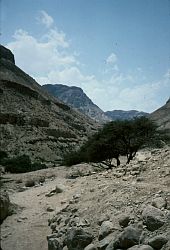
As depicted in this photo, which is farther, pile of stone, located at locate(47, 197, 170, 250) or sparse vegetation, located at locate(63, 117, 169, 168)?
sparse vegetation, located at locate(63, 117, 169, 168)

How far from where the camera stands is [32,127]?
6094 centimetres

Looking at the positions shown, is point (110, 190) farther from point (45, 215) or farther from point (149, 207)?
point (149, 207)

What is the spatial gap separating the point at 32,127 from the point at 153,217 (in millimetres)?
54505

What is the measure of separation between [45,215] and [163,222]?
4952 millimetres

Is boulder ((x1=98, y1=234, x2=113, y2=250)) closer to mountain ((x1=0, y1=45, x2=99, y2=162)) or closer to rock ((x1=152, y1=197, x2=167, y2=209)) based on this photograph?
rock ((x1=152, y1=197, x2=167, y2=209))

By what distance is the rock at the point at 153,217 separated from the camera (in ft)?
23.6

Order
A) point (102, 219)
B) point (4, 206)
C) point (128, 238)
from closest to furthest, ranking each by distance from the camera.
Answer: point (128, 238) → point (102, 219) → point (4, 206)

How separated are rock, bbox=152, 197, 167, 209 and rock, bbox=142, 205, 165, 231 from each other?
0.25 meters

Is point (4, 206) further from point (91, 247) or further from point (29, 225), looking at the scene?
point (91, 247)

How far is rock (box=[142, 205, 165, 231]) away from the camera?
283 inches

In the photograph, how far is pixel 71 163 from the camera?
3131 cm

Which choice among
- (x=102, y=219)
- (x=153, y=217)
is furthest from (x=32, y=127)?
(x=153, y=217)

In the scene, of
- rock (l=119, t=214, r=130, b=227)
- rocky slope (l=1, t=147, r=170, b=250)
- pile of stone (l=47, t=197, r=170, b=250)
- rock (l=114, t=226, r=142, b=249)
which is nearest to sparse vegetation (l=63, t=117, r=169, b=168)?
rocky slope (l=1, t=147, r=170, b=250)

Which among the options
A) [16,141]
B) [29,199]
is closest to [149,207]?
[29,199]
